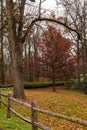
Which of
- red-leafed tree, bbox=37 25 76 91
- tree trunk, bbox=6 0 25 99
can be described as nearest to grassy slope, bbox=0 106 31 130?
tree trunk, bbox=6 0 25 99

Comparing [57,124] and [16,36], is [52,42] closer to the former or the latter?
[16,36]

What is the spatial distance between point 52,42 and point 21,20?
1657 centimetres

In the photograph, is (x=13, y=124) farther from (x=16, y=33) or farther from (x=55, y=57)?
(x=55, y=57)

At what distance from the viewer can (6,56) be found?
225 feet

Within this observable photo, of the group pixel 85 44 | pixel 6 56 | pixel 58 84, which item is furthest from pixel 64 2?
pixel 6 56

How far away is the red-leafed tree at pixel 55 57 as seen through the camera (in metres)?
38.5

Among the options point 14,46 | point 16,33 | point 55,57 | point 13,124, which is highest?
point 16,33

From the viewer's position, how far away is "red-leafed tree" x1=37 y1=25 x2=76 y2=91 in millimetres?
38500

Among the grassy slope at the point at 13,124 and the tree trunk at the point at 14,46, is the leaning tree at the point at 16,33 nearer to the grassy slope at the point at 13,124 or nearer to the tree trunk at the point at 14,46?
the tree trunk at the point at 14,46

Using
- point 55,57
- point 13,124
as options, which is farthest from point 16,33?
point 55,57

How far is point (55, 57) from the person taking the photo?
125 ft

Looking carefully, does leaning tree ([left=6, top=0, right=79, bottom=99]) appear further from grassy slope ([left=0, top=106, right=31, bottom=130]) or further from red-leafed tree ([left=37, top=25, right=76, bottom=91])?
red-leafed tree ([left=37, top=25, right=76, bottom=91])

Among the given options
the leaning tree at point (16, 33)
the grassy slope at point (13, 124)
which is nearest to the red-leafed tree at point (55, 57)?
the leaning tree at point (16, 33)

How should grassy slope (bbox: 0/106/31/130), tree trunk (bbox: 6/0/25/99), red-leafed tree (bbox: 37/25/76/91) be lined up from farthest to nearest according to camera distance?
red-leafed tree (bbox: 37/25/76/91) < tree trunk (bbox: 6/0/25/99) < grassy slope (bbox: 0/106/31/130)
